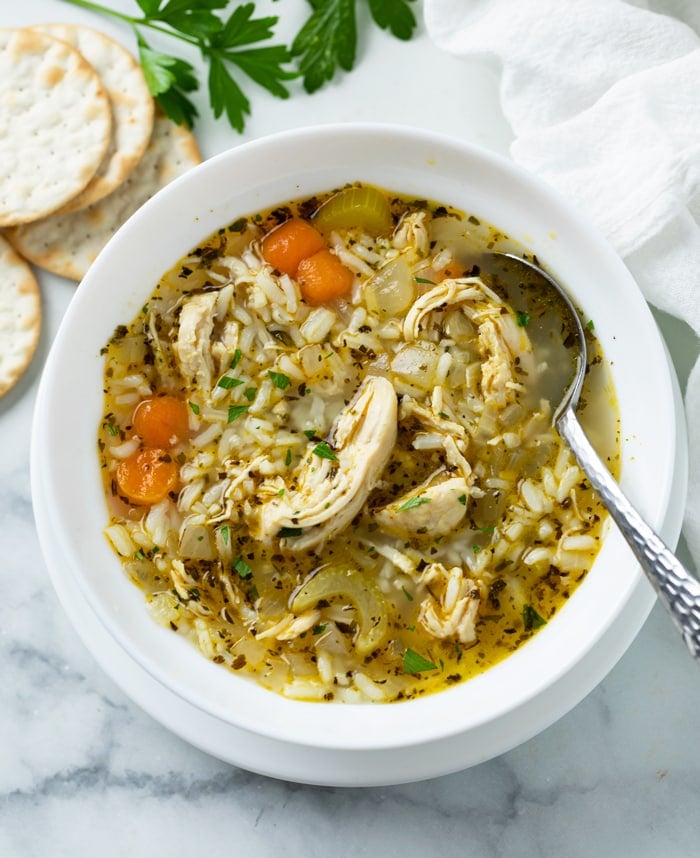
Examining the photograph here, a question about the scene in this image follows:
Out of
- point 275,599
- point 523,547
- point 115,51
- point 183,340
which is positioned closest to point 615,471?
point 523,547

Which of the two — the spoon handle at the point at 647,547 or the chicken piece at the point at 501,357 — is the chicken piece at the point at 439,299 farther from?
the spoon handle at the point at 647,547

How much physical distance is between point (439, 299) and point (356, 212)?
416mm

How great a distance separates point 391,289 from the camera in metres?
3.07

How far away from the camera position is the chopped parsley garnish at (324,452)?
9.61 ft

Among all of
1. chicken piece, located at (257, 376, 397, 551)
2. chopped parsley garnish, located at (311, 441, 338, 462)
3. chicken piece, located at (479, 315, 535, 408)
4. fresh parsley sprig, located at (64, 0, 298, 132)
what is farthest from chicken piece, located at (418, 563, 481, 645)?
fresh parsley sprig, located at (64, 0, 298, 132)

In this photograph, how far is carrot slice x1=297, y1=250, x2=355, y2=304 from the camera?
10.00 feet

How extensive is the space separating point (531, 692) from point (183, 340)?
1.52m

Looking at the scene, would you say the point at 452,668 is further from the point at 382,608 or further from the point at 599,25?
the point at 599,25

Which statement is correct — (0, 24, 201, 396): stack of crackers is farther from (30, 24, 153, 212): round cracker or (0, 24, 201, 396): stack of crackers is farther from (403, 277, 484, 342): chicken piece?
(403, 277, 484, 342): chicken piece

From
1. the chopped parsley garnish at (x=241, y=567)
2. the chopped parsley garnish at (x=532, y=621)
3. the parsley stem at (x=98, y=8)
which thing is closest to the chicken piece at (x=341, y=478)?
the chopped parsley garnish at (x=241, y=567)

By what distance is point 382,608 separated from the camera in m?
2.95

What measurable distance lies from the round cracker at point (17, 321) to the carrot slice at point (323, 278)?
1.11 m

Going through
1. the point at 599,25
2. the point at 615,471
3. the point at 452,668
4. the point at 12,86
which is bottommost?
the point at 452,668

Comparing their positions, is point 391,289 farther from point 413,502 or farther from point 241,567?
point 241,567
